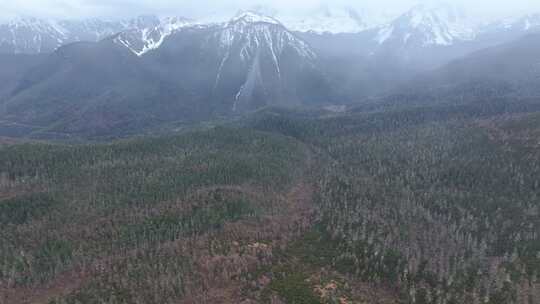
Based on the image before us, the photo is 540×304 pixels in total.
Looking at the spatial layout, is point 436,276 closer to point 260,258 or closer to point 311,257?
point 311,257

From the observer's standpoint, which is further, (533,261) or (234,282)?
(533,261)

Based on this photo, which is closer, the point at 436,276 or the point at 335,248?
the point at 436,276

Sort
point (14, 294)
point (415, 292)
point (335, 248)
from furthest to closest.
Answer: point (335, 248), point (14, 294), point (415, 292)

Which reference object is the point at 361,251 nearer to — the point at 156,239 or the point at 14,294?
the point at 156,239

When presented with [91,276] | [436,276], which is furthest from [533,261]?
[91,276]

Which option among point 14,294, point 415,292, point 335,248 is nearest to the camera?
point 415,292

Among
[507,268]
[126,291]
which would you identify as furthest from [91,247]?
[507,268]

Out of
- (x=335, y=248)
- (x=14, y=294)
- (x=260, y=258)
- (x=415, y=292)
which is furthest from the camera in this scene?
(x=335, y=248)

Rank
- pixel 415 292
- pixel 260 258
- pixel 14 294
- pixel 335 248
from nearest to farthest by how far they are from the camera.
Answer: pixel 415 292
pixel 14 294
pixel 260 258
pixel 335 248
